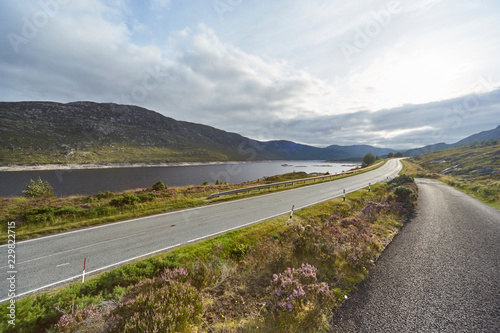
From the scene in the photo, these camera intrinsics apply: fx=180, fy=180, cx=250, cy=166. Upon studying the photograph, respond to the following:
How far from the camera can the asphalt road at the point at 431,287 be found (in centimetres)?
430

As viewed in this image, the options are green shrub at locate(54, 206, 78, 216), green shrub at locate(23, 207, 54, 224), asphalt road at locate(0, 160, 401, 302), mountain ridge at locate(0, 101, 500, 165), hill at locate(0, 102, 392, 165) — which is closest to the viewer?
asphalt road at locate(0, 160, 401, 302)

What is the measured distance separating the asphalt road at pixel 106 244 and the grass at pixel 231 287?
4.74 ft

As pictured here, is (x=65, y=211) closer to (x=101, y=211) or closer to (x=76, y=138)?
(x=101, y=211)

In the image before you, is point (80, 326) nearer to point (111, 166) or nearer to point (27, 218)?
point (27, 218)

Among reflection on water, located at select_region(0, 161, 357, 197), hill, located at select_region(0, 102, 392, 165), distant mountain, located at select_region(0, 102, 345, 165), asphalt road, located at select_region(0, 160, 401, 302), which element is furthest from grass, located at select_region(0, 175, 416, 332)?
distant mountain, located at select_region(0, 102, 345, 165)

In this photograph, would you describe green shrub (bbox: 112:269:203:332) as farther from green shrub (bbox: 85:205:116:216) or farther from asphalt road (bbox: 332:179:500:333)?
green shrub (bbox: 85:205:116:216)

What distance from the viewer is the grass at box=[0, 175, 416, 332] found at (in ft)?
13.3

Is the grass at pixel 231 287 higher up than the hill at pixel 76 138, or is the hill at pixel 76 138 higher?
the hill at pixel 76 138

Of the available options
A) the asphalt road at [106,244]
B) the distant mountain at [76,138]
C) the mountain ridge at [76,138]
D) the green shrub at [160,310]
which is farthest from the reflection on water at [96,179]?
the green shrub at [160,310]

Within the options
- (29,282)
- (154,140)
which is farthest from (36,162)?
(29,282)

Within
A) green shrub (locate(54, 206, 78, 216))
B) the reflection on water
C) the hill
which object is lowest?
the reflection on water

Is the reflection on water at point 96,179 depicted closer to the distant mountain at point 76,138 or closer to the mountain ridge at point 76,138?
the mountain ridge at point 76,138

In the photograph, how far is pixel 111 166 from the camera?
9756 centimetres

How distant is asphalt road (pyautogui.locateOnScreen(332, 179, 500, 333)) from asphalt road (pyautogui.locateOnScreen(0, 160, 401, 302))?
7.94 m
